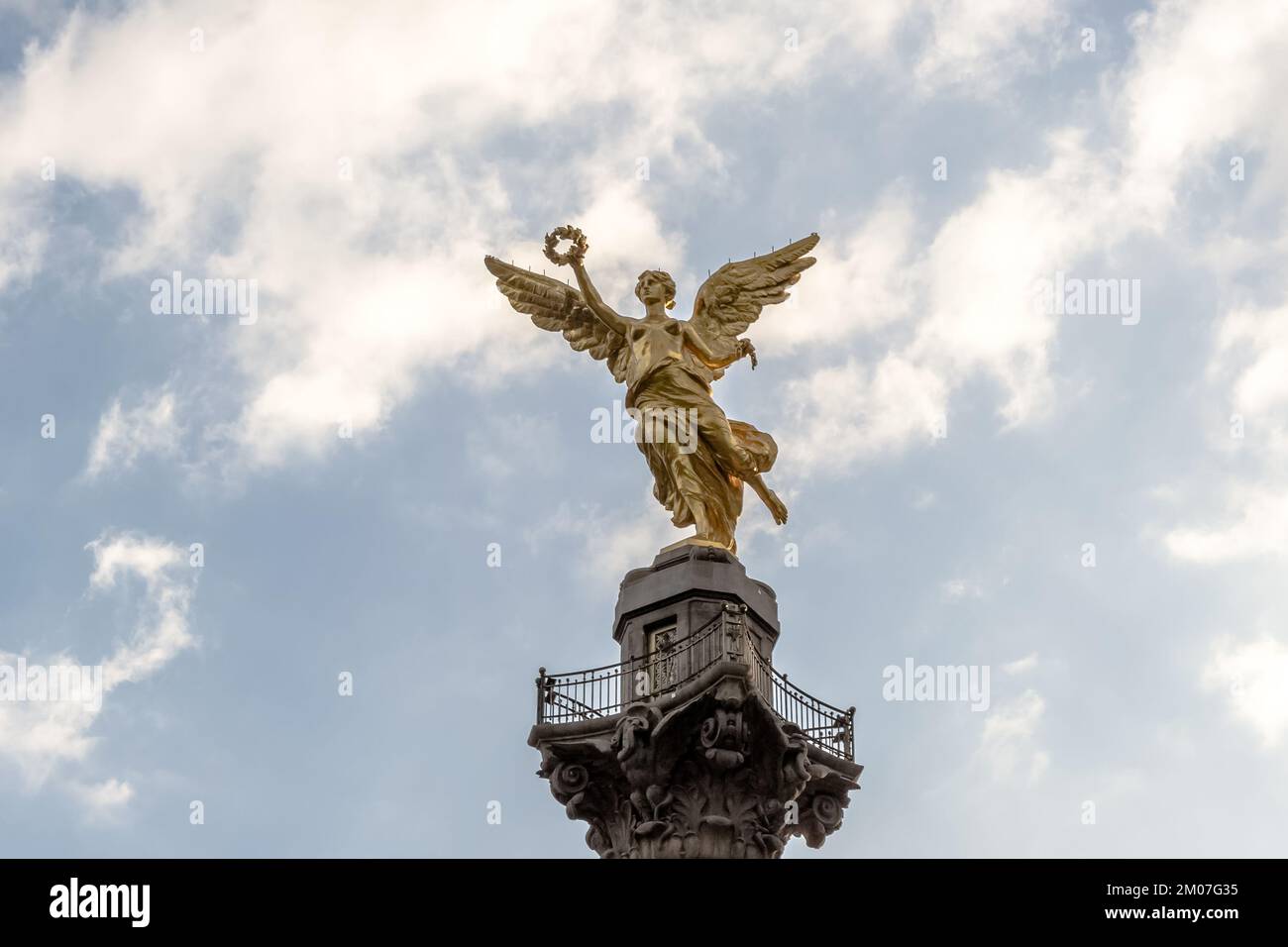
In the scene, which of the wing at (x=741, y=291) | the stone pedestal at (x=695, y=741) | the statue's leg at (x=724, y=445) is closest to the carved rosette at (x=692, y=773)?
the stone pedestal at (x=695, y=741)

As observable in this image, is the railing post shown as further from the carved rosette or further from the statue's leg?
the statue's leg

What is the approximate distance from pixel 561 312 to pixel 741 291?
3.78 meters

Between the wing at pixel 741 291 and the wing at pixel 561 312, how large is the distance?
1.74 metres

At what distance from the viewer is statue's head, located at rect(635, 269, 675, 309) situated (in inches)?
1423

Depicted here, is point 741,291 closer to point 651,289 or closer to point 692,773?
point 651,289

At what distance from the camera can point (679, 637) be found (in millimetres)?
32000

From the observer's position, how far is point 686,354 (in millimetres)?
35375

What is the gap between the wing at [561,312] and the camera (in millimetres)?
36344

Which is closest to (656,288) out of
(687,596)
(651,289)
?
(651,289)

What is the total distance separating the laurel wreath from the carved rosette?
9.73 metres

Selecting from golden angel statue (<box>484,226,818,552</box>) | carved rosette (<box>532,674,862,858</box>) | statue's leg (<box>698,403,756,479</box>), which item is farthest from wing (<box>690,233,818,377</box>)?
carved rosette (<box>532,674,862,858</box>)
